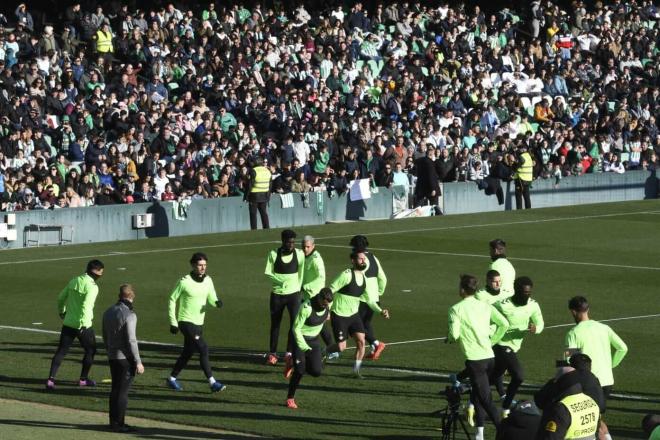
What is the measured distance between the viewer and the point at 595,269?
31.9 meters

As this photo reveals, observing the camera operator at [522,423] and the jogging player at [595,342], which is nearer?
the camera operator at [522,423]

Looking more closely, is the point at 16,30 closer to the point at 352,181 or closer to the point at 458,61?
the point at 352,181

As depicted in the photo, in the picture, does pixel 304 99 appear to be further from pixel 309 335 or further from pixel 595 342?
pixel 595 342

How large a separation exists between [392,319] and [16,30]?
2095 cm

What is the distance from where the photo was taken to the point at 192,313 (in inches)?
775

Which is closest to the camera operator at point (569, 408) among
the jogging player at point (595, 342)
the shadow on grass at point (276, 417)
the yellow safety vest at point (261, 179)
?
the jogging player at point (595, 342)

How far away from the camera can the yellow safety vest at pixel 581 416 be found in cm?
1202

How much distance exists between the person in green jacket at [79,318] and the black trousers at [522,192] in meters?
25.3

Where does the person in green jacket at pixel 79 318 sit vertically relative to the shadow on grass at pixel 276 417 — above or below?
above

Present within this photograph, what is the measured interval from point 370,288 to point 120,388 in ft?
16.4

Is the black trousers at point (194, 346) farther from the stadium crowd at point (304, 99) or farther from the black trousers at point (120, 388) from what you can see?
the stadium crowd at point (304, 99)

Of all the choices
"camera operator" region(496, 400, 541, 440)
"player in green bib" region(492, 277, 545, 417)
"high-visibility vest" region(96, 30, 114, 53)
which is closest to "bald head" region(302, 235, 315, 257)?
"player in green bib" region(492, 277, 545, 417)

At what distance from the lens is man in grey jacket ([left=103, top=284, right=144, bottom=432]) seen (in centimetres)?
1728

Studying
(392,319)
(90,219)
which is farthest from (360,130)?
(392,319)
